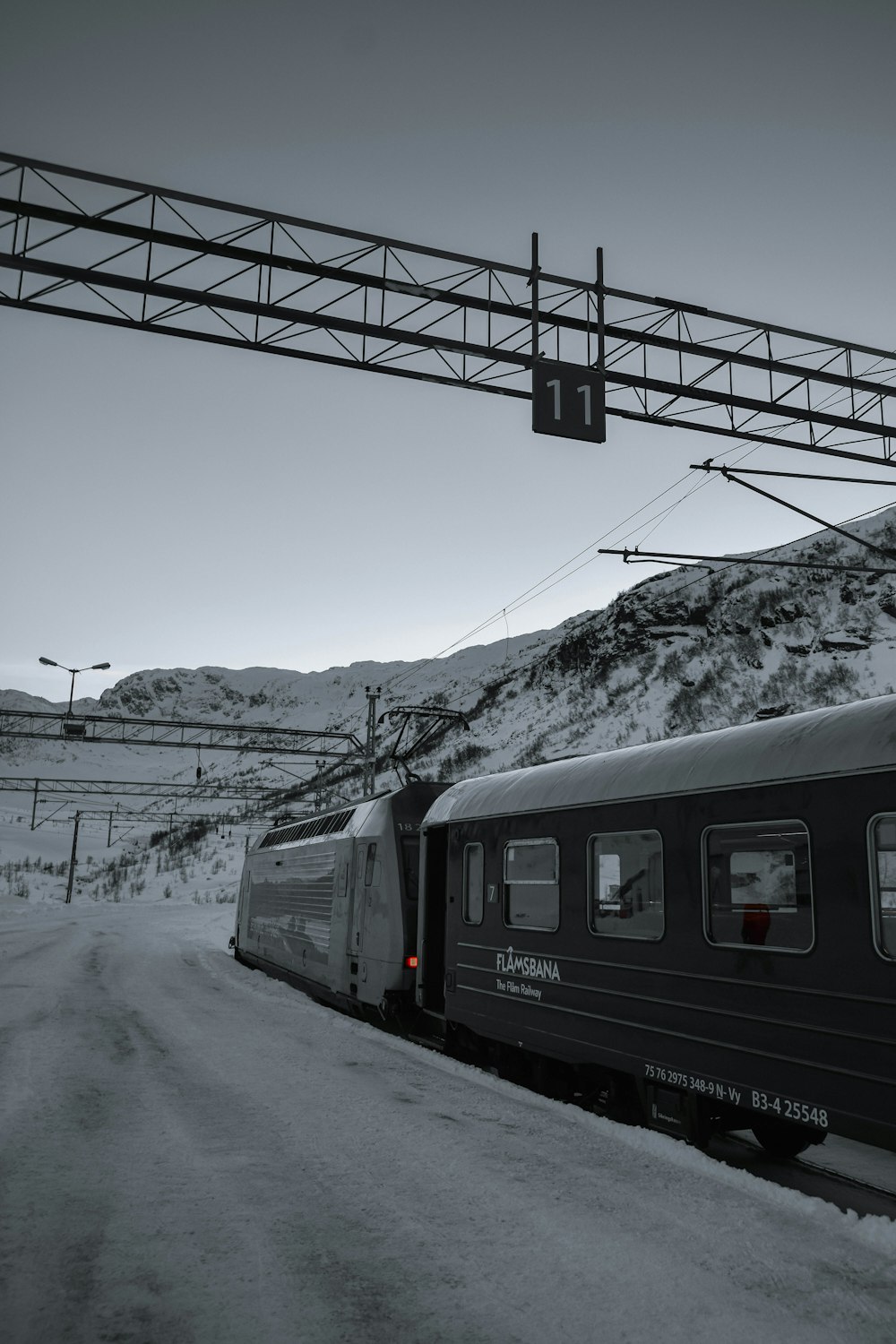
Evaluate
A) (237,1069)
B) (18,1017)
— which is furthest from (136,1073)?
(18,1017)

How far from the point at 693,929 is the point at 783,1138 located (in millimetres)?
1700

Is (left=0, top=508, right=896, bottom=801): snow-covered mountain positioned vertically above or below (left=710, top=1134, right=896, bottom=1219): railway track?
above

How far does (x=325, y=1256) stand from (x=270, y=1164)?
5.07 ft

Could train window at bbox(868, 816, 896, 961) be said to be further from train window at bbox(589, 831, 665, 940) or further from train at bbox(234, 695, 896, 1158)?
train window at bbox(589, 831, 665, 940)

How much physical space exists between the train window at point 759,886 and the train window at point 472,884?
3635 millimetres

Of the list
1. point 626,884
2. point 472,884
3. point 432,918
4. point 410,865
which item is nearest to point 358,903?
point 410,865

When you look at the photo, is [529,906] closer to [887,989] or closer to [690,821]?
[690,821]

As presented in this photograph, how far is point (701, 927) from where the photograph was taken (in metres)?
6.48

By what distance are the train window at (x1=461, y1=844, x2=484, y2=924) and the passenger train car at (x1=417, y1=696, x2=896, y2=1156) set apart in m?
0.23

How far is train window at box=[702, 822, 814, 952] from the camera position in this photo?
5801 mm

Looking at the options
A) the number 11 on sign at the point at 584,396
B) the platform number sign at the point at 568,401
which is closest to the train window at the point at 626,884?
the platform number sign at the point at 568,401

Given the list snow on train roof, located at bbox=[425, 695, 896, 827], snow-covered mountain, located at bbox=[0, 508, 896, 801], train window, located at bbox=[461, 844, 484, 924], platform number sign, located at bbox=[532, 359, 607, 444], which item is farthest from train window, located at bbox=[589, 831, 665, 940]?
snow-covered mountain, located at bbox=[0, 508, 896, 801]

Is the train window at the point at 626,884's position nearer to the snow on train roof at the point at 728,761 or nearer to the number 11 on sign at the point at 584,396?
the snow on train roof at the point at 728,761

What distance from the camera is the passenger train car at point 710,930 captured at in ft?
17.6
